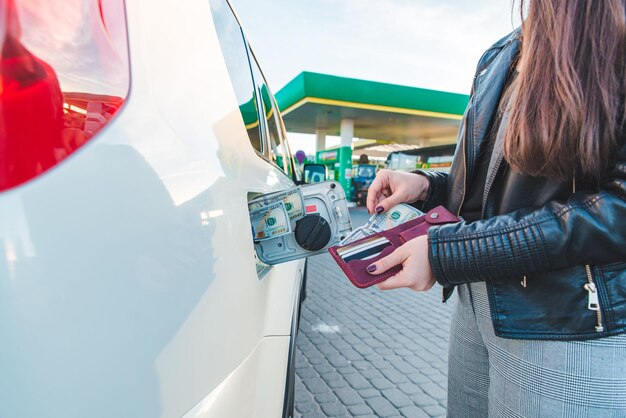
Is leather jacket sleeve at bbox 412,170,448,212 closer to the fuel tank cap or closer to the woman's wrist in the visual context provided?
the woman's wrist

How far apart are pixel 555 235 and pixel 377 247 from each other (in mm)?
353

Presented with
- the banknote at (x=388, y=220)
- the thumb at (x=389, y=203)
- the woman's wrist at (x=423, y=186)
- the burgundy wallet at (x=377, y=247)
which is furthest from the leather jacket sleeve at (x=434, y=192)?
the burgundy wallet at (x=377, y=247)

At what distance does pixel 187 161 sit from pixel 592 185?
2.61 feet

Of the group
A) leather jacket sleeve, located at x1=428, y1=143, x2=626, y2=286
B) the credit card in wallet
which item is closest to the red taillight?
the credit card in wallet

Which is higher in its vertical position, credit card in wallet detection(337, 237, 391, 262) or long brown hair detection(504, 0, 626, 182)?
long brown hair detection(504, 0, 626, 182)

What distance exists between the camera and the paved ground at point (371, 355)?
96.0 inches

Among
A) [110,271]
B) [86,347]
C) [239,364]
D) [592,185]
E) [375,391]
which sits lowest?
[375,391]

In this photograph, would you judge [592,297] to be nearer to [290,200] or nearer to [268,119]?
[290,200]

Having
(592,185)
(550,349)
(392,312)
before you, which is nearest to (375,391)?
(392,312)

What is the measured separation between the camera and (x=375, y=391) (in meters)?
2.57

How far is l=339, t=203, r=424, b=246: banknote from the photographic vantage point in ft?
3.29

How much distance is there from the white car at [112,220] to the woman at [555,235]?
0.40 metres

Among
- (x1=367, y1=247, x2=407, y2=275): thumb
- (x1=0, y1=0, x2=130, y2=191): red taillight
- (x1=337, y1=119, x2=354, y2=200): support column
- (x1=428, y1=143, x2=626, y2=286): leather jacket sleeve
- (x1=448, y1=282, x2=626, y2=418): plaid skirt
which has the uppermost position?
(x1=337, y1=119, x2=354, y2=200): support column

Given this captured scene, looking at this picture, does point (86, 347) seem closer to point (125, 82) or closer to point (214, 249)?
point (214, 249)
